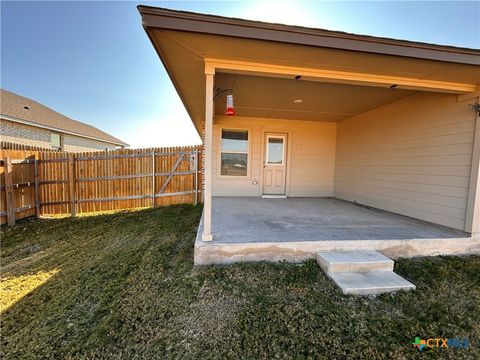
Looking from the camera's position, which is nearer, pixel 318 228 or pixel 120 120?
pixel 318 228

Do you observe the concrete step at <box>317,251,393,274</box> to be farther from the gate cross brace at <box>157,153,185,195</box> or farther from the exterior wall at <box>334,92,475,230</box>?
the gate cross brace at <box>157,153,185,195</box>

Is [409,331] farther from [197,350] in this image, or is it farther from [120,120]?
[120,120]

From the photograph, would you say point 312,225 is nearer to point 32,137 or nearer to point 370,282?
point 370,282

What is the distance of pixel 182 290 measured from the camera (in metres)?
2.22

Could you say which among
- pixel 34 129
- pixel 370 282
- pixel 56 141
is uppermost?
pixel 34 129

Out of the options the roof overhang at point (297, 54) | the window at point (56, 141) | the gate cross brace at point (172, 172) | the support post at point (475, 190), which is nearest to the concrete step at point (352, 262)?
the support post at point (475, 190)

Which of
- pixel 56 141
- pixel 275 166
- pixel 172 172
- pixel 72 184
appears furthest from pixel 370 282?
pixel 56 141

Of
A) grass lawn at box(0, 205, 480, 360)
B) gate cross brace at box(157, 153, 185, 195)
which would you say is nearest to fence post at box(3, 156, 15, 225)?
grass lawn at box(0, 205, 480, 360)

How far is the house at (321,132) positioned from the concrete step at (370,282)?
0.43 meters

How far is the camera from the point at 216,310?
6.31 ft

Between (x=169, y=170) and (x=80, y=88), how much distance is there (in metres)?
12.6

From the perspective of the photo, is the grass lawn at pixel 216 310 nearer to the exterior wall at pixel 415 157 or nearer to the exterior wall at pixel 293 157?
the exterior wall at pixel 415 157

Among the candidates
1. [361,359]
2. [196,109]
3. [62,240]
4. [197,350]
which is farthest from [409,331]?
[62,240]

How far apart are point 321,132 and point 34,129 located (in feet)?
42.8
